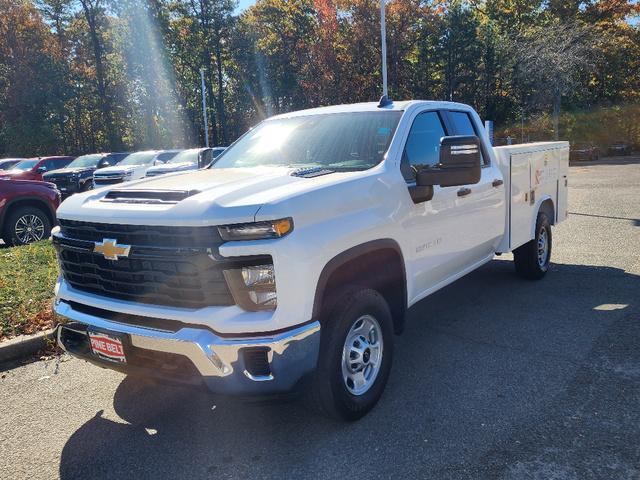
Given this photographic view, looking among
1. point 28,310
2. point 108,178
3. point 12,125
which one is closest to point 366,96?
point 12,125

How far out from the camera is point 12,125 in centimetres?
3734

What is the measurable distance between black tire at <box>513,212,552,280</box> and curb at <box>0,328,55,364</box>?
508 centimetres

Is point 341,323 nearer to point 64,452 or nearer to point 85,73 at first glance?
point 64,452

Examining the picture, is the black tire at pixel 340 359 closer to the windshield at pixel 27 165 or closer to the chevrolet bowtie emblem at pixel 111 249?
the chevrolet bowtie emblem at pixel 111 249

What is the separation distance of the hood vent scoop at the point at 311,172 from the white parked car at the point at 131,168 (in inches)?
535

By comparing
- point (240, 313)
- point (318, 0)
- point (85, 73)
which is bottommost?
point (240, 313)

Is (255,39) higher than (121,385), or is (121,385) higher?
(255,39)

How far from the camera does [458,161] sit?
357 centimetres

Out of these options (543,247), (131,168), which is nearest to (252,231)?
(543,247)

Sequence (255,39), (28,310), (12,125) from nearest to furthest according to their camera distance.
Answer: (28,310) < (12,125) < (255,39)

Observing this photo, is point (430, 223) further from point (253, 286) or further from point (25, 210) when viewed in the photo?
point (25, 210)

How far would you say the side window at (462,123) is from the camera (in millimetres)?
4926

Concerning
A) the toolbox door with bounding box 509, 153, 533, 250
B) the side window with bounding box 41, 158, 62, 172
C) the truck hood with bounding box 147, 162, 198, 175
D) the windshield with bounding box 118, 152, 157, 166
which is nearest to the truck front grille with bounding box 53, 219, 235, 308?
the toolbox door with bounding box 509, 153, 533, 250

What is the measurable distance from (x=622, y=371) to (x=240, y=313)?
9.60 feet
